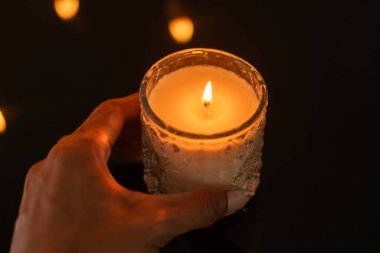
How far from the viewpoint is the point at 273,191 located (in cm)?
83

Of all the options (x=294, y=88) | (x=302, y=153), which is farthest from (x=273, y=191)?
(x=294, y=88)

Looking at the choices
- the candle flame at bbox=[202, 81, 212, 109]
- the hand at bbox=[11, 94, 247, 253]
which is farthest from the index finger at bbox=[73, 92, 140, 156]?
the candle flame at bbox=[202, 81, 212, 109]

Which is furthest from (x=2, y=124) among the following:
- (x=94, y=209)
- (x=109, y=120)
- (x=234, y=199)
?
(x=234, y=199)

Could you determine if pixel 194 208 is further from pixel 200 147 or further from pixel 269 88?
pixel 269 88

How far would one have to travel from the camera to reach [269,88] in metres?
0.94

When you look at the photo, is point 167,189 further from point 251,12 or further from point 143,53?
point 251,12

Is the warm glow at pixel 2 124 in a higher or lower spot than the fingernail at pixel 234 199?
higher

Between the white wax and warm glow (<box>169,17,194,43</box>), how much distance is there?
9.4 inches

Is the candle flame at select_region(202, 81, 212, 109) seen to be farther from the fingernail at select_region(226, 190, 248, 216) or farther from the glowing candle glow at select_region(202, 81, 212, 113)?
the fingernail at select_region(226, 190, 248, 216)

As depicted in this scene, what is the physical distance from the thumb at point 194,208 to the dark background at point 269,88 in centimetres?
13

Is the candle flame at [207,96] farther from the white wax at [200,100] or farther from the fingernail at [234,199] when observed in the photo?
the fingernail at [234,199]

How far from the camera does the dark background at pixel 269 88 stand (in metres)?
0.80

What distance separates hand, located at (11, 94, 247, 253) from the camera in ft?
2.08

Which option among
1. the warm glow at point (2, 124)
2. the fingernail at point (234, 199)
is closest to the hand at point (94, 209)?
the fingernail at point (234, 199)
